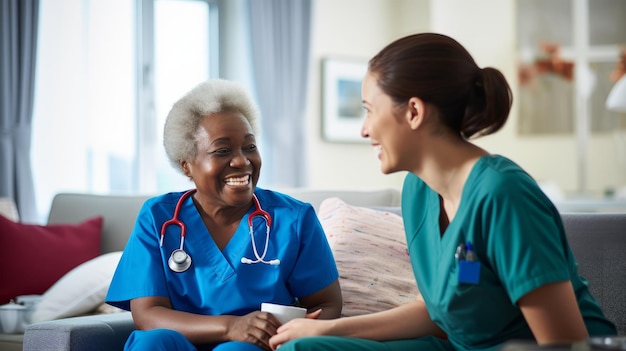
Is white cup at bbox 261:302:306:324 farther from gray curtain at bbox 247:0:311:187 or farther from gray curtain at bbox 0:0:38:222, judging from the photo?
gray curtain at bbox 247:0:311:187

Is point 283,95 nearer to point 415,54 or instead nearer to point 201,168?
point 201,168

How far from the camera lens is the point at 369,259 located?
244 cm

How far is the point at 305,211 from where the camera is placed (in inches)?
86.4

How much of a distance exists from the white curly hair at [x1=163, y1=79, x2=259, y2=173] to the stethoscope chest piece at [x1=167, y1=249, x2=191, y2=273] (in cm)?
26

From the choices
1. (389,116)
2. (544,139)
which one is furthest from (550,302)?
(544,139)

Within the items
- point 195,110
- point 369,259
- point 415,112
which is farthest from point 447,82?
point 369,259

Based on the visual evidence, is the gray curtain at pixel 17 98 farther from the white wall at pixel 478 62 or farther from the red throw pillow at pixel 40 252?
the white wall at pixel 478 62

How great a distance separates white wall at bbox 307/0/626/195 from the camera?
614cm

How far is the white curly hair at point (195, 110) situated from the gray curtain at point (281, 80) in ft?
11.6

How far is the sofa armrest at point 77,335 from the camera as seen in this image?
2.04 meters

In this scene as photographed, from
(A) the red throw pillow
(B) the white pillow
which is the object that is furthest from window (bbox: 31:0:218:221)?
(B) the white pillow

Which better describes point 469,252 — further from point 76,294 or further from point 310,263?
point 76,294

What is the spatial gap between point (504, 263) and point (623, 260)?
0.84m

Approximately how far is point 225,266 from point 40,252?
146 cm
